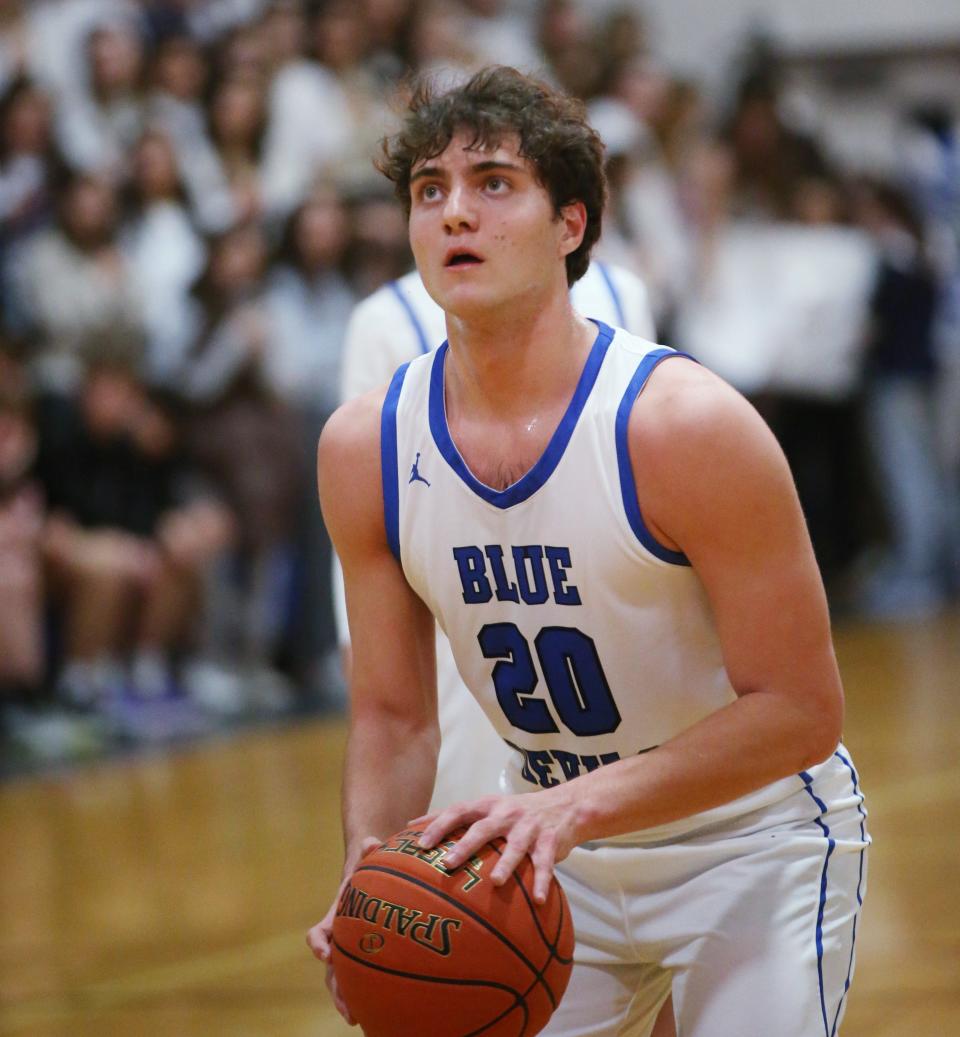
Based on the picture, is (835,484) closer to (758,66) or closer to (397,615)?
(758,66)

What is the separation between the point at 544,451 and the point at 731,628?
0.43 metres

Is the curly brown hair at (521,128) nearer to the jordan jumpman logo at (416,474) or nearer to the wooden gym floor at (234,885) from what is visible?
the jordan jumpman logo at (416,474)

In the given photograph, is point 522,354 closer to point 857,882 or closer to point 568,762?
point 568,762

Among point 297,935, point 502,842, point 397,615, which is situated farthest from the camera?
point 297,935

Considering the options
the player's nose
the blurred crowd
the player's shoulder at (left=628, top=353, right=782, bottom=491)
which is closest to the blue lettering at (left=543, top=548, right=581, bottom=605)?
the player's shoulder at (left=628, top=353, right=782, bottom=491)

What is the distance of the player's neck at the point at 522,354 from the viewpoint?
289cm

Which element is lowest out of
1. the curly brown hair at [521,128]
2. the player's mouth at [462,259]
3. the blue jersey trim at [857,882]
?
the blue jersey trim at [857,882]

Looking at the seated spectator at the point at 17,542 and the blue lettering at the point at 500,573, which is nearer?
the blue lettering at the point at 500,573

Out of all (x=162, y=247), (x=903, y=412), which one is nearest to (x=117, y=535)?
(x=162, y=247)

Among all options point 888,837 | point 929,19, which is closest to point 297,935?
point 888,837

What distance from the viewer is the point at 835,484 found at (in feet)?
40.8

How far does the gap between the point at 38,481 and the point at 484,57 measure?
172 inches

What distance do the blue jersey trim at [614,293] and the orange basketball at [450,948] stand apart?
1.65 metres

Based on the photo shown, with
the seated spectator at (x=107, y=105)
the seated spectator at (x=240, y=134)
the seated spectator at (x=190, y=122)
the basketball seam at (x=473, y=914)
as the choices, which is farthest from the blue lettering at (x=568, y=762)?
the seated spectator at (x=240, y=134)
